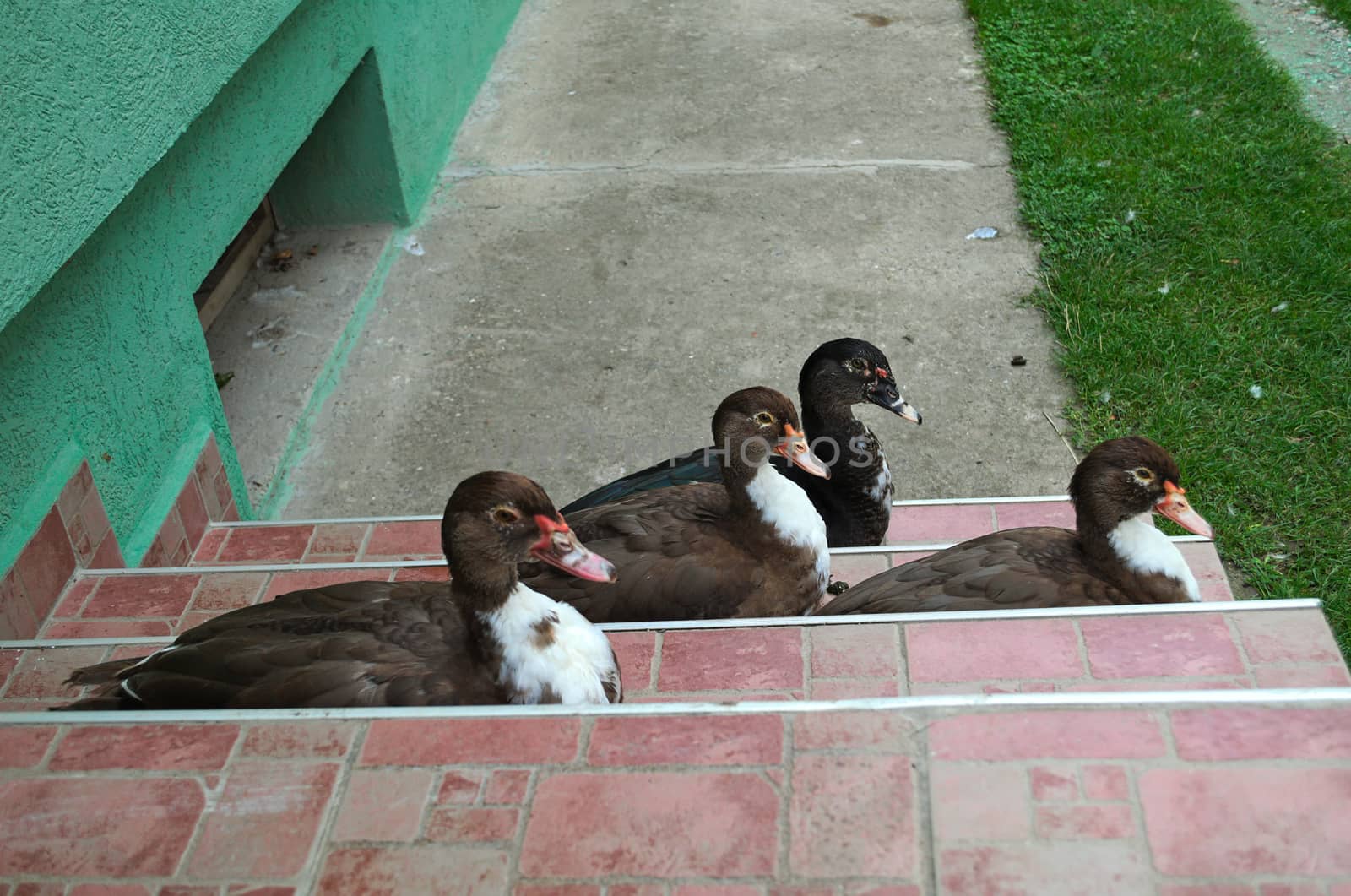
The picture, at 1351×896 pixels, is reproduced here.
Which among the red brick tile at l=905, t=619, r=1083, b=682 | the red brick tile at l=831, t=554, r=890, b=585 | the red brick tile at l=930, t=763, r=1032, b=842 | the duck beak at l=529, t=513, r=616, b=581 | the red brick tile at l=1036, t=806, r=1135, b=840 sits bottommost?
the red brick tile at l=831, t=554, r=890, b=585

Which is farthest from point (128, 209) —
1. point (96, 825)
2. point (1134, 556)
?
point (1134, 556)

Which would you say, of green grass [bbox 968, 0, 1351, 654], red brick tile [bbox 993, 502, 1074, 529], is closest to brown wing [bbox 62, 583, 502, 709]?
red brick tile [bbox 993, 502, 1074, 529]

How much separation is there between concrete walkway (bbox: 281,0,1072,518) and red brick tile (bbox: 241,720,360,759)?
245cm

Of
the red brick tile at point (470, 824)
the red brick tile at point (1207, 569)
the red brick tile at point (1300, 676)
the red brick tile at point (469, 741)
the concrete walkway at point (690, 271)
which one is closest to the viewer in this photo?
the red brick tile at point (470, 824)

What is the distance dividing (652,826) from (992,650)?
1.02m

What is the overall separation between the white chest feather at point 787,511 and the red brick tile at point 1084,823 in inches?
56.8

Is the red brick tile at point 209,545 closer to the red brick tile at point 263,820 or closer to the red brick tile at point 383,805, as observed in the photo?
the red brick tile at point 263,820

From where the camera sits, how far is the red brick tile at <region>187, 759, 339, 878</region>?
2301 millimetres

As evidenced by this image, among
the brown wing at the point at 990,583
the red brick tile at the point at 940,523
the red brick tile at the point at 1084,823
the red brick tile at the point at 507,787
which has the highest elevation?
the red brick tile at the point at 1084,823

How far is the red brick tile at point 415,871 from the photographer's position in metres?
2.23

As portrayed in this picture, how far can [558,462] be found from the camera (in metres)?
5.16

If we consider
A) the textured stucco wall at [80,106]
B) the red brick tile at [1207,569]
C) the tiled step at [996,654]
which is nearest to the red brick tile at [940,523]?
the red brick tile at [1207,569]

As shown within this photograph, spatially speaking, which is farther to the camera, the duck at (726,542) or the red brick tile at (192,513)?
the red brick tile at (192,513)

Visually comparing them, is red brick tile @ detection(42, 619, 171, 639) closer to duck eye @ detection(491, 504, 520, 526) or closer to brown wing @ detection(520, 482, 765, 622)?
brown wing @ detection(520, 482, 765, 622)
